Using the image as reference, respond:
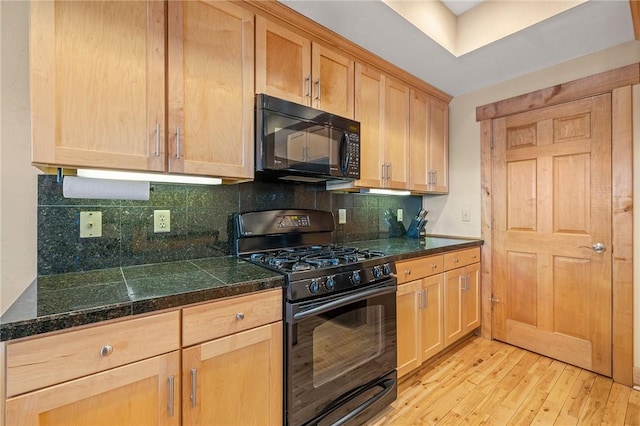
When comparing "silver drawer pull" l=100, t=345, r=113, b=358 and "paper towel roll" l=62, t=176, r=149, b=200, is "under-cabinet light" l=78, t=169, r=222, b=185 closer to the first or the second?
"paper towel roll" l=62, t=176, r=149, b=200

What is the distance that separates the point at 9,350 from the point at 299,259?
1097 millimetres

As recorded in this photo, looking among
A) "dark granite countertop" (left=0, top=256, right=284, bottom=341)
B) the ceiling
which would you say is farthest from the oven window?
the ceiling

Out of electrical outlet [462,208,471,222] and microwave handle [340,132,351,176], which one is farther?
electrical outlet [462,208,471,222]

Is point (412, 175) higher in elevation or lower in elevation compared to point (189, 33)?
lower

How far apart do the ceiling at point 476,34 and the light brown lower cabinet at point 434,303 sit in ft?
4.89

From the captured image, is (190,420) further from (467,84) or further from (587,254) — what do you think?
(467,84)

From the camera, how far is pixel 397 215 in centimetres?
289

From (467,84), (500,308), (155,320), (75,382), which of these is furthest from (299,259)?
(467,84)

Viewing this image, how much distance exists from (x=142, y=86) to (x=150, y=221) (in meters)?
0.66

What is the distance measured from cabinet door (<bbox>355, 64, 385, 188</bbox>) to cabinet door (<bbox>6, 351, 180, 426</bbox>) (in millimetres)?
1556

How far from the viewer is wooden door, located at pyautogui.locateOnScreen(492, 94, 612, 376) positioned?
2.09 m

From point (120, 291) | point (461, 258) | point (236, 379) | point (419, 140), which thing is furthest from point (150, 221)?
point (461, 258)

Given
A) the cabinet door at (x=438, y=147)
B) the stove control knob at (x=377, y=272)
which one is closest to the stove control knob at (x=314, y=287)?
the stove control knob at (x=377, y=272)

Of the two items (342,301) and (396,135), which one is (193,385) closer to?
(342,301)
